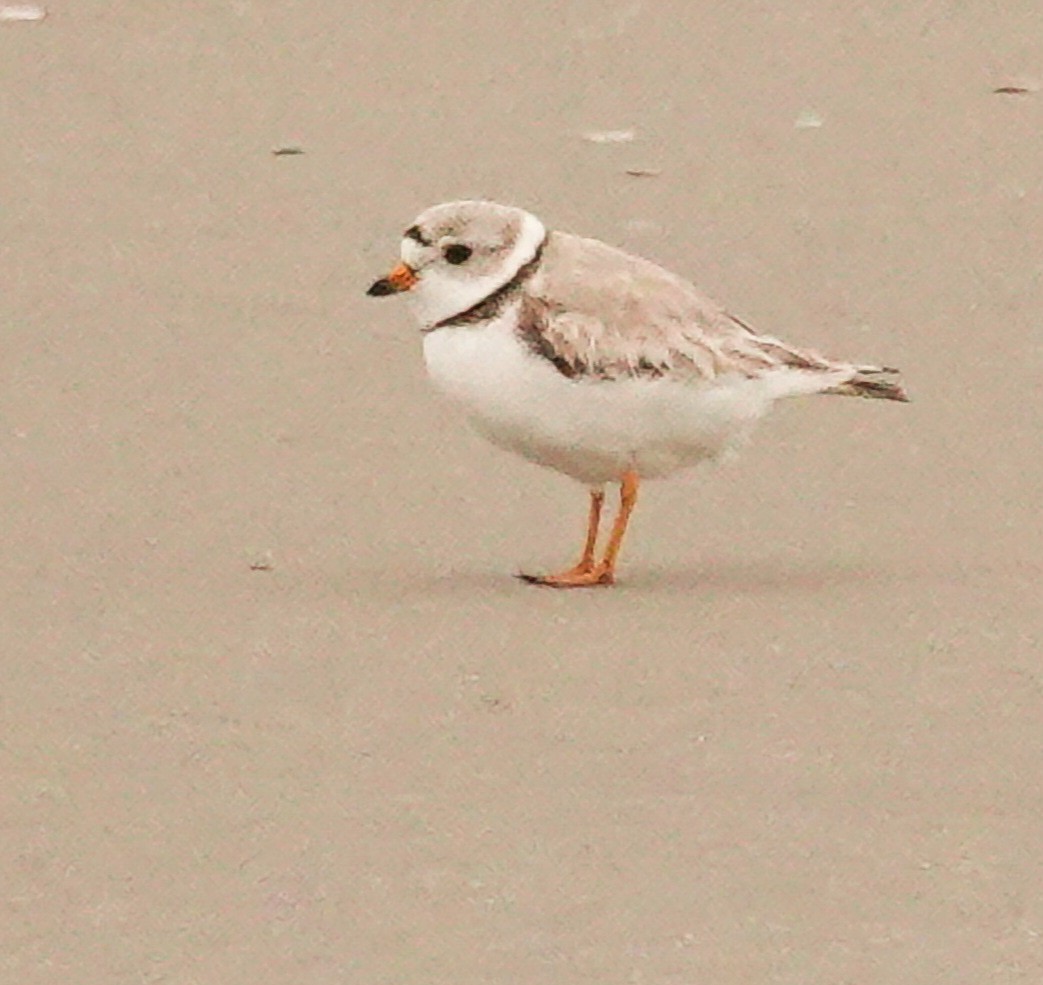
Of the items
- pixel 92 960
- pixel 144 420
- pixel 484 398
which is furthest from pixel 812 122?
pixel 92 960

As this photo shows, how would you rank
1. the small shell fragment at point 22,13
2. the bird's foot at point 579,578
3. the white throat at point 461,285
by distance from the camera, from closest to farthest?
1. the bird's foot at point 579,578
2. the white throat at point 461,285
3. the small shell fragment at point 22,13

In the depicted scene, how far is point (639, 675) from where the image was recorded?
6.58 meters

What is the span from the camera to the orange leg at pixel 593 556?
7453 mm

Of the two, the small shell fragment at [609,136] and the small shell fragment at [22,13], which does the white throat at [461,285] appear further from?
the small shell fragment at [22,13]

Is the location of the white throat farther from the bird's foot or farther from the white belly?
the bird's foot

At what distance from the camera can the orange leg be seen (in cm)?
745

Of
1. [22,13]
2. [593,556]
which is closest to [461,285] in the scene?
[593,556]

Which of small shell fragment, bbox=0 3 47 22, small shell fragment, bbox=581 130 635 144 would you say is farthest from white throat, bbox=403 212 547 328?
small shell fragment, bbox=0 3 47 22

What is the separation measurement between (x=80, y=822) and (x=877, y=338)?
417cm

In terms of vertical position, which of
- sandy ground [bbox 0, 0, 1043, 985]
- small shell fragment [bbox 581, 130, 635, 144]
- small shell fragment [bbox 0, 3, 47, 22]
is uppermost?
sandy ground [bbox 0, 0, 1043, 985]

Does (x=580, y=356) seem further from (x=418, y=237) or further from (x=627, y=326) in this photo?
(x=418, y=237)

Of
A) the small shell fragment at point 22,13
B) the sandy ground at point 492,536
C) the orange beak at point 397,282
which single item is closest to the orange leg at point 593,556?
the sandy ground at point 492,536

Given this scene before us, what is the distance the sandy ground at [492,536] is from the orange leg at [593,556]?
12 cm

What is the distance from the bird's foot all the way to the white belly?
0.69 ft
